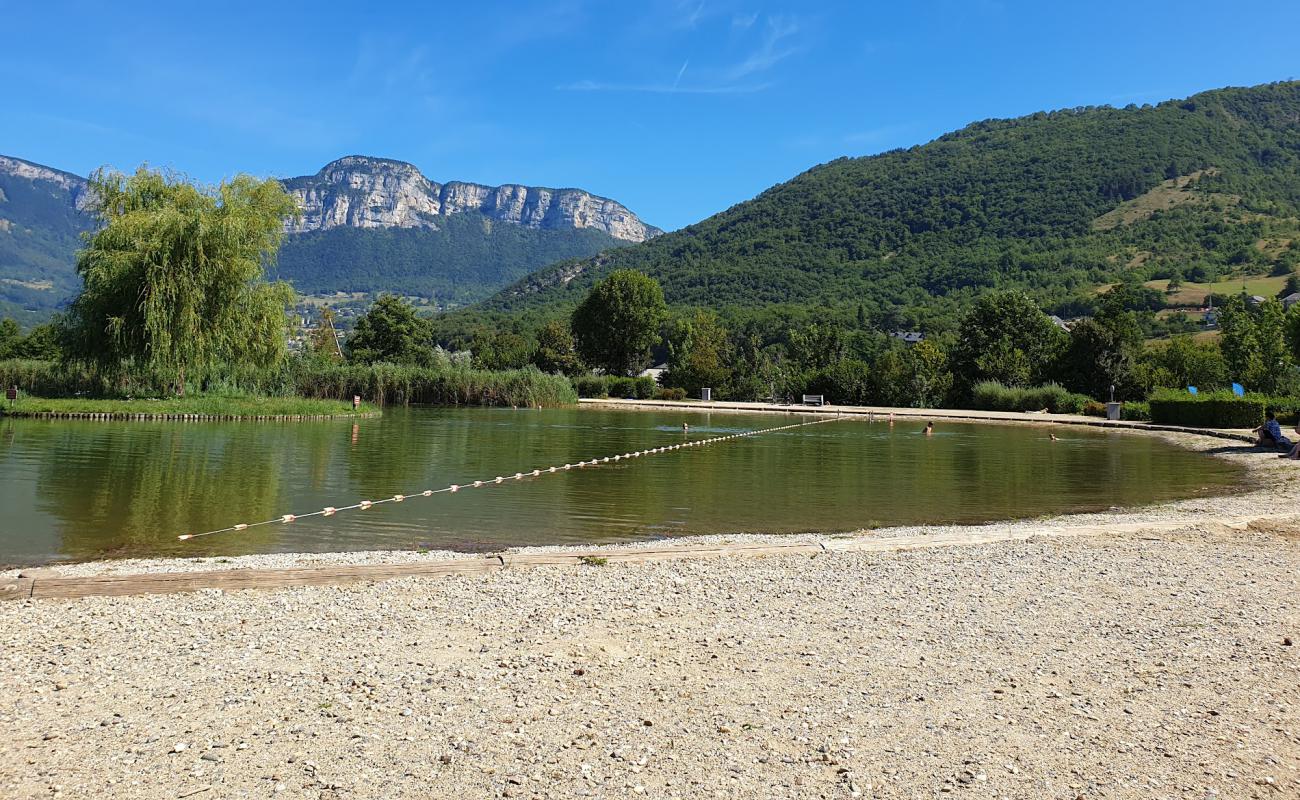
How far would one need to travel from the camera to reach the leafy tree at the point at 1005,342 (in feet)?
162

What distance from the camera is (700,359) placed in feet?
198

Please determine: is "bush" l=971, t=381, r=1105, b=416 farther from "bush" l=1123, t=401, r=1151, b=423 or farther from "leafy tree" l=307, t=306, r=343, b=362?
"leafy tree" l=307, t=306, r=343, b=362

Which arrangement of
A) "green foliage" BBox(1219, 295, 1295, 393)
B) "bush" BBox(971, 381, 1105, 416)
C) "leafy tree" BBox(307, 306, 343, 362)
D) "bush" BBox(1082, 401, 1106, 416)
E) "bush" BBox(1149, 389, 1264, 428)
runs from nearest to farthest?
"bush" BBox(1149, 389, 1264, 428)
"bush" BBox(1082, 401, 1106, 416)
"bush" BBox(971, 381, 1105, 416)
"green foliage" BBox(1219, 295, 1295, 393)
"leafy tree" BBox(307, 306, 343, 362)

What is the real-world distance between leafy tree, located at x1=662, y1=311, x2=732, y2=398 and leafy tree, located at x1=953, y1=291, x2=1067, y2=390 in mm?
15482

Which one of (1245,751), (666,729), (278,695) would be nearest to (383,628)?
(278,695)

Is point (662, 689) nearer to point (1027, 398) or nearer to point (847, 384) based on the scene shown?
point (1027, 398)

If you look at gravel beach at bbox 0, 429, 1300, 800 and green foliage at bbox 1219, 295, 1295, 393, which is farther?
green foliage at bbox 1219, 295, 1295, 393

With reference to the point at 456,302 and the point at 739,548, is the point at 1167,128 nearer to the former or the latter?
the point at 456,302

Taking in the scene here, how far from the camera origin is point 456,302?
188m

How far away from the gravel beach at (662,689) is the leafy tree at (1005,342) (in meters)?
43.5

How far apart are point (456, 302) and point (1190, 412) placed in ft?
545

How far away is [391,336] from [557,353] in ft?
45.1

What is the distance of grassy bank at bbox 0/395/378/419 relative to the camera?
29419 millimetres

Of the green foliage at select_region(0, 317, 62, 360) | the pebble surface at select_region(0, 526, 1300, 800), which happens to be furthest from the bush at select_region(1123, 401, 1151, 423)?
the green foliage at select_region(0, 317, 62, 360)
